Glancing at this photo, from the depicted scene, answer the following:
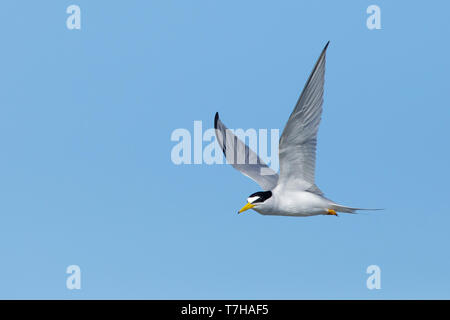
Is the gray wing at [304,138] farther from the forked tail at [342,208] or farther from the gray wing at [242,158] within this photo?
the gray wing at [242,158]

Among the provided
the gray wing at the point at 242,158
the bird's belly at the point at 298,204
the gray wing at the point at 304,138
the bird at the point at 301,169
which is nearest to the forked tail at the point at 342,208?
the bird at the point at 301,169

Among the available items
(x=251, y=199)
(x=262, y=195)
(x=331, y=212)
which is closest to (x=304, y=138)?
(x=262, y=195)

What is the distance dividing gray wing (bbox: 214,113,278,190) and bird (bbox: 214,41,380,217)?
328 mm

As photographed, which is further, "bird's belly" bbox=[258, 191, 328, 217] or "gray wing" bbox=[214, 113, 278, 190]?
"gray wing" bbox=[214, 113, 278, 190]

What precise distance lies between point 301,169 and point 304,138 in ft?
2.04

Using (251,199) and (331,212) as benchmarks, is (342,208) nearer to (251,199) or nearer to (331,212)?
(331,212)

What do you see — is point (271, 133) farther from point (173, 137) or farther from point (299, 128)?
point (173, 137)

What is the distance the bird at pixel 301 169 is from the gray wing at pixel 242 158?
33cm

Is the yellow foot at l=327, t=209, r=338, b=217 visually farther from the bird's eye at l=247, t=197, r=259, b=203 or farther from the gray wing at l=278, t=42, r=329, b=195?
the bird's eye at l=247, t=197, r=259, b=203

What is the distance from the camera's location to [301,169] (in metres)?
11.1

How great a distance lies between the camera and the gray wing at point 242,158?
41.3 ft

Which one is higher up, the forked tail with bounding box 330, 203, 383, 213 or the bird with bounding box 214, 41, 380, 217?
the bird with bounding box 214, 41, 380, 217

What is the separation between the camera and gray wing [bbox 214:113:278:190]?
12.6 meters

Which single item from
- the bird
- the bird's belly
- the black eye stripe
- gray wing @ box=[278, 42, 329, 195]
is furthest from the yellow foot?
the black eye stripe
